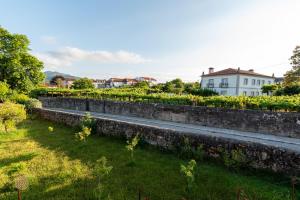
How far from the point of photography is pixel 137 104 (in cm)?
2106

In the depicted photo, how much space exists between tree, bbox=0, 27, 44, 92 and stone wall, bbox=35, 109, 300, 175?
25136 mm

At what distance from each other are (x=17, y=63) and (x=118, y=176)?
30500mm

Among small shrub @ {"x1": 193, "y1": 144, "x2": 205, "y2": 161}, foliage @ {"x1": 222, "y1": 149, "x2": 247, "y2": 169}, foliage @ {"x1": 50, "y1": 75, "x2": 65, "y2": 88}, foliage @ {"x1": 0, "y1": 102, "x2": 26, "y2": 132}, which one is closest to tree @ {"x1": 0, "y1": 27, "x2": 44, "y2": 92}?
foliage @ {"x1": 0, "y1": 102, "x2": 26, "y2": 132}

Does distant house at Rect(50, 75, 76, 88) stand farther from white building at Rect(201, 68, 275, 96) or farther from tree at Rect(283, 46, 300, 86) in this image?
tree at Rect(283, 46, 300, 86)

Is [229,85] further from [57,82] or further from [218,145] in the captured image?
[57,82]

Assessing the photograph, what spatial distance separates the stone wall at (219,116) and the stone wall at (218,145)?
23.6 feet

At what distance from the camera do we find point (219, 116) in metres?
15.5

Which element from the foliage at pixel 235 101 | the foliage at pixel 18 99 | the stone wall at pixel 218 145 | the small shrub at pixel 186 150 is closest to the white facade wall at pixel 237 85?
the foliage at pixel 235 101

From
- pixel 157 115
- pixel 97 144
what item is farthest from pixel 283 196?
pixel 157 115

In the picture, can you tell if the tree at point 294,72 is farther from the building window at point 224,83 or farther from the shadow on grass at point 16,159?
the shadow on grass at point 16,159

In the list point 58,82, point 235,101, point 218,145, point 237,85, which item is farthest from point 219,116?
point 58,82

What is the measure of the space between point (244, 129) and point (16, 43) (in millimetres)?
33707

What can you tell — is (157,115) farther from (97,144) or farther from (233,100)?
(97,144)

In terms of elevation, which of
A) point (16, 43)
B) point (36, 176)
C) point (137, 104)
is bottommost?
point (36, 176)
